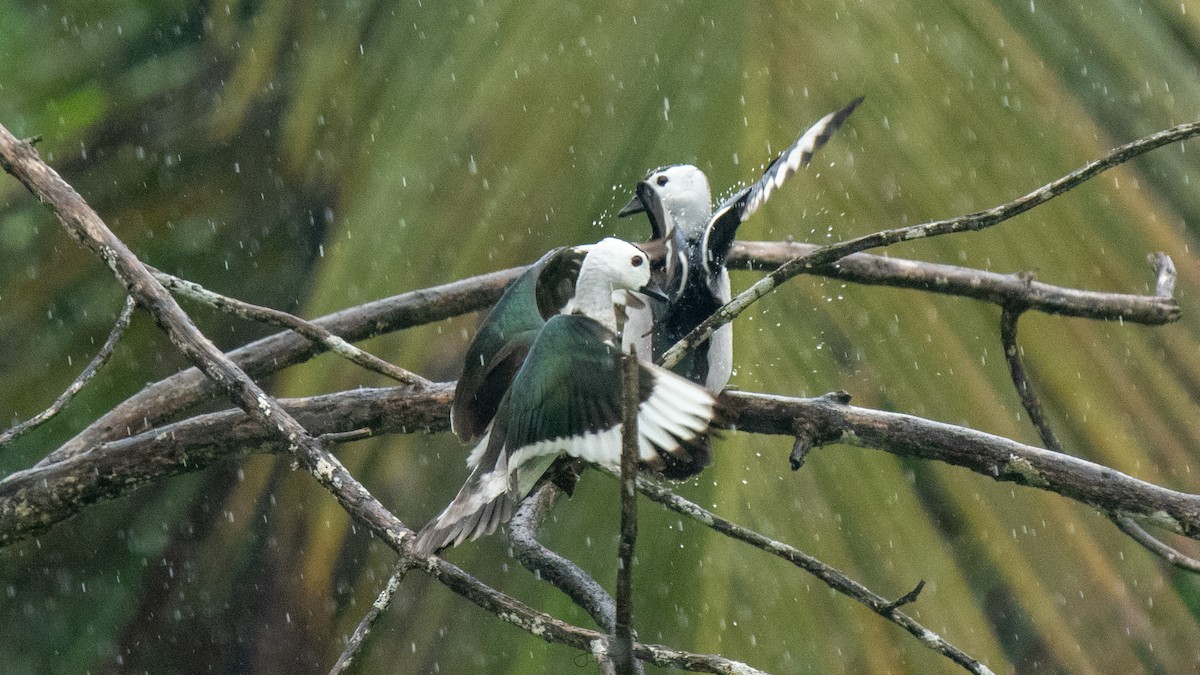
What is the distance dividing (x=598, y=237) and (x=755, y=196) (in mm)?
833

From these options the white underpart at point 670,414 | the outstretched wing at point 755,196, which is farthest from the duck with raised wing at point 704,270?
the white underpart at point 670,414

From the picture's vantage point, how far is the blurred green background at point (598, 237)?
6.40ft

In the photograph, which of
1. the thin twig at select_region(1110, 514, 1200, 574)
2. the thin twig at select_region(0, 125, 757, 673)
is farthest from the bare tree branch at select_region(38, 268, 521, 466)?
the thin twig at select_region(1110, 514, 1200, 574)

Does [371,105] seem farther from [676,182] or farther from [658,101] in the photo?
[676,182]

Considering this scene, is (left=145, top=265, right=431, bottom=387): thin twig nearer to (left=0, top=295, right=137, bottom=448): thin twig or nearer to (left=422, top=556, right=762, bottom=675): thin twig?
(left=0, top=295, right=137, bottom=448): thin twig

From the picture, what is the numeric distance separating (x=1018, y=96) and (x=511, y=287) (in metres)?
1.32

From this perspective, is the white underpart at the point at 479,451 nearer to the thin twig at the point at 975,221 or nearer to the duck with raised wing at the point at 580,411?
the duck with raised wing at the point at 580,411

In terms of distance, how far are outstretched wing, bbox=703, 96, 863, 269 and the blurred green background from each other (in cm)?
62

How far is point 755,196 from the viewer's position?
4.04 ft

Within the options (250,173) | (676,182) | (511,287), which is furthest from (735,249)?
(250,173)

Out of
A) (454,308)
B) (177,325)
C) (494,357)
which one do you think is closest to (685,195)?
(454,308)

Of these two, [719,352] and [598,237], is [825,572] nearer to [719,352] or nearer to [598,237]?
[719,352]

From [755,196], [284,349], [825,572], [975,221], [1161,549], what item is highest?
[975,221]

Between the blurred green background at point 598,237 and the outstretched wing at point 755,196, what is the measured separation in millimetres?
620
